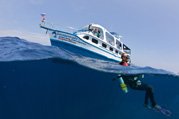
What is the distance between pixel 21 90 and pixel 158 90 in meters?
11.8

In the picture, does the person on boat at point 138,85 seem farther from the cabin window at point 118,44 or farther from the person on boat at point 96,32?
the cabin window at point 118,44

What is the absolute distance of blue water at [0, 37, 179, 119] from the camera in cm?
1194

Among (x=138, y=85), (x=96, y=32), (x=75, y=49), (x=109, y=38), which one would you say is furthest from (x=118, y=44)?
(x=138, y=85)

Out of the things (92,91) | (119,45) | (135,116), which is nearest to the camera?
(92,91)

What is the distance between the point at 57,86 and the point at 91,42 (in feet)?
49.6

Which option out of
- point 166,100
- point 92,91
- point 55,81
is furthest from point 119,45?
point 55,81

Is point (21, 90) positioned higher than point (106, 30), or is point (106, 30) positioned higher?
point (106, 30)

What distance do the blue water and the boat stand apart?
945 centimetres

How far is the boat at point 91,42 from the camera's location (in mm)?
26141

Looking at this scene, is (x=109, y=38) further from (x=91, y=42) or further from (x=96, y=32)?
(x=91, y=42)

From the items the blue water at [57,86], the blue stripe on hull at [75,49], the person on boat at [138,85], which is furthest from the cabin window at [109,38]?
the person on boat at [138,85]

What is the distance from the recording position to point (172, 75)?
1958 centimetres

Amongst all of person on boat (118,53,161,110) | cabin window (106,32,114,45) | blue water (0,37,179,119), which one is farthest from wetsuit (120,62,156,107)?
cabin window (106,32,114,45)

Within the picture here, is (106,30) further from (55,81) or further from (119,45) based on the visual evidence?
(55,81)
